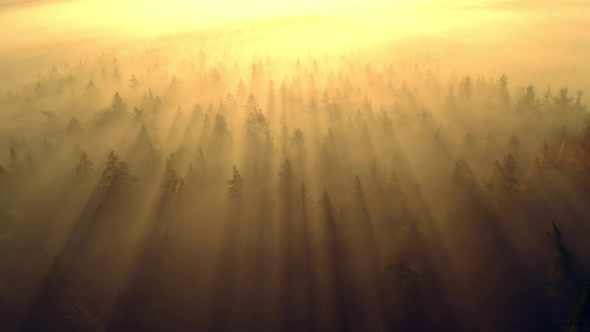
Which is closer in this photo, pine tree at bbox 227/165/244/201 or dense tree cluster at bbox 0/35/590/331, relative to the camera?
dense tree cluster at bbox 0/35/590/331

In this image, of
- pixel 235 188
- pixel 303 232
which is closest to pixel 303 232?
pixel 303 232

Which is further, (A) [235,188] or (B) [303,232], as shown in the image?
(A) [235,188]

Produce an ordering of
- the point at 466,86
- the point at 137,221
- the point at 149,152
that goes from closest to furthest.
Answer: the point at 137,221 → the point at 149,152 → the point at 466,86

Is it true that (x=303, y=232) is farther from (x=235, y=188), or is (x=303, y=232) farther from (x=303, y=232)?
(x=235, y=188)

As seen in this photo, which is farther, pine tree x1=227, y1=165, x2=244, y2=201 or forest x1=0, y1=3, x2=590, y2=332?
pine tree x1=227, y1=165, x2=244, y2=201

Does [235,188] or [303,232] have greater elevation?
[235,188]

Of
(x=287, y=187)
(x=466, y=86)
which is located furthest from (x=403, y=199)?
(x=466, y=86)

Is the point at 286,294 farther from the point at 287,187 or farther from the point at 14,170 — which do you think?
the point at 14,170

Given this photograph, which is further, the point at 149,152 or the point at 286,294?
the point at 149,152
